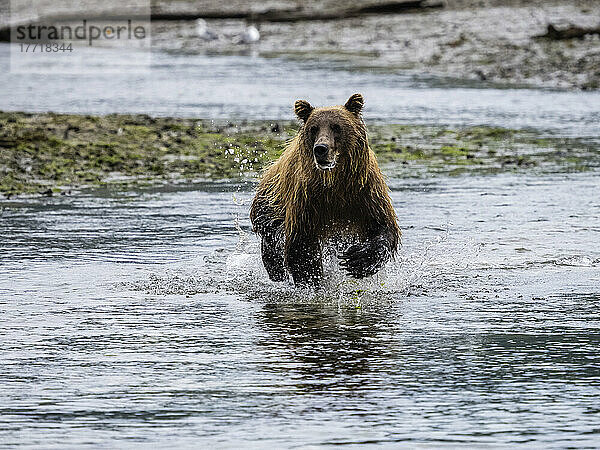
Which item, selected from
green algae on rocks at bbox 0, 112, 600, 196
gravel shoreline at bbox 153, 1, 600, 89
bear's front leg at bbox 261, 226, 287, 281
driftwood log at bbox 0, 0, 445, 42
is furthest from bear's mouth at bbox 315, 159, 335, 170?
driftwood log at bbox 0, 0, 445, 42

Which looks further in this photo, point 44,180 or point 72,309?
point 44,180

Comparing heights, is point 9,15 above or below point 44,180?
above

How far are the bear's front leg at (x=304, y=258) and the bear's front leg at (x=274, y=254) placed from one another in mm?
475

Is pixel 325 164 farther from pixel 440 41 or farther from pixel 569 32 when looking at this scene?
pixel 440 41

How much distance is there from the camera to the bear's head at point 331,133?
840 cm

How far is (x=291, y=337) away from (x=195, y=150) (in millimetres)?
9495

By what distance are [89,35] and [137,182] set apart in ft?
90.6

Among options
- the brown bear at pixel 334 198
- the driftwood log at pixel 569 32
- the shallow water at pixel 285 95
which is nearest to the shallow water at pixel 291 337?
the brown bear at pixel 334 198

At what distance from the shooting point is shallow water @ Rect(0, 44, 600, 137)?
2041cm

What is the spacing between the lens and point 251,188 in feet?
47.5

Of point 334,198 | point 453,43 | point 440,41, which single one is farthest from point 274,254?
point 440,41

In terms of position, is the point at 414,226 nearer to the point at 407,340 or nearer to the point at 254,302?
the point at 254,302

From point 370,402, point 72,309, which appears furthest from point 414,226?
point 370,402

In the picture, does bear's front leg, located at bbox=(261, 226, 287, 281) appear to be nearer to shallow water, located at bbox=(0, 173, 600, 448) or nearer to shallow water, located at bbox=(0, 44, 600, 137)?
shallow water, located at bbox=(0, 173, 600, 448)
